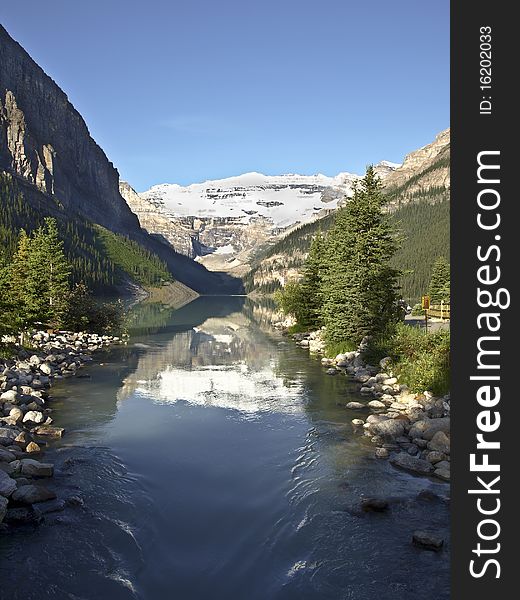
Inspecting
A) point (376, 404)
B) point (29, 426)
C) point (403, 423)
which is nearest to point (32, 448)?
point (29, 426)

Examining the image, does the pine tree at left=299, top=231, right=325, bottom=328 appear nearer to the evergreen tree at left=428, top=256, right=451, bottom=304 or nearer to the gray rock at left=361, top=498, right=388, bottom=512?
the evergreen tree at left=428, top=256, right=451, bottom=304

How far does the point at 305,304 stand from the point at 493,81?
5107cm

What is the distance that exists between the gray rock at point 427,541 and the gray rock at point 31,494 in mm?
9165

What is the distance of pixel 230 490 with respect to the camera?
14188 millimetres

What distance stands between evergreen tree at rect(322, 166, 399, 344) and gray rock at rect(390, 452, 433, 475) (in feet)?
64.3

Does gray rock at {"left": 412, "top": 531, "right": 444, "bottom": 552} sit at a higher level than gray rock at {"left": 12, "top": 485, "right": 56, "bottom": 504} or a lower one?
lower

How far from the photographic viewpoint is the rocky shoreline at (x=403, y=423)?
52.1 feet

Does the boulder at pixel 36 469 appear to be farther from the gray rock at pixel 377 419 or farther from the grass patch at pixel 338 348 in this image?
the grass patch at pixel 338 348

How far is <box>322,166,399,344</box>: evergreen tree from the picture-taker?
35906 mm

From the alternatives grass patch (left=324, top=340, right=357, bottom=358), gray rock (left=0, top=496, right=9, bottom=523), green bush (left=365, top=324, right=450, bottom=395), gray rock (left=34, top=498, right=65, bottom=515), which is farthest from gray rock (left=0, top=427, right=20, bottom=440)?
grass patch (left=324, top=340, right=357, bottom=358)

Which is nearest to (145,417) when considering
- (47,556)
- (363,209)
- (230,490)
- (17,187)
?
(230,490)

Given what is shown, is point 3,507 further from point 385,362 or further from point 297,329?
point 297,329

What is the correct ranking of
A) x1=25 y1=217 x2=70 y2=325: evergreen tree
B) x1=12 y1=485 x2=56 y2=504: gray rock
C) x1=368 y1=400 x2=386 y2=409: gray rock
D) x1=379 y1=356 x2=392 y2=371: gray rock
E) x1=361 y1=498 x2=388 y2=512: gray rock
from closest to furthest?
x1=12 y1=485 x2=56 y2=504: gray rock, x1=361 y1=498 x2=388 y2=512: gray rock, x1=368 y1=400 x2=386 y2=409: gray rock, x1=379 y1=356 x2=392 y2=371: gray rock, x1=25 y1=217 x2=70 y2=325: evergreen tree

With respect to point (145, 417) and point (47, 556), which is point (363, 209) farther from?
point (47, 556)
